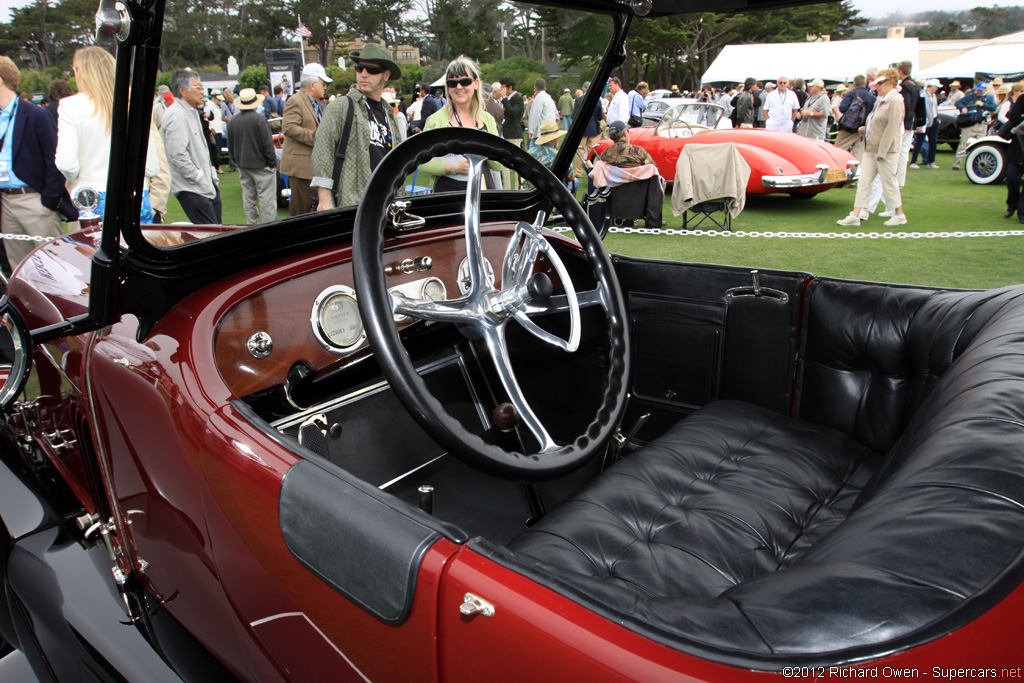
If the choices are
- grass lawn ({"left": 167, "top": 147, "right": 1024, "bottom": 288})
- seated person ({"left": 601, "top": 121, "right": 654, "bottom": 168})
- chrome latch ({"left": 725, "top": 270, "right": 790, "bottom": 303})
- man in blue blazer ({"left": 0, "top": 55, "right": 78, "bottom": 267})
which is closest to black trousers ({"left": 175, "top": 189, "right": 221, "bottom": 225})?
man in blue blazer ({"left": 0, "top": 55, "right": 78, "bottom": 267})

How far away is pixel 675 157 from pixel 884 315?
7.99 m

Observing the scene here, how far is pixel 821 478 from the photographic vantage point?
1857mm

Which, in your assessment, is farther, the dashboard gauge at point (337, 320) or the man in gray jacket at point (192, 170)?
the man in gray jacket at point (192, 170)

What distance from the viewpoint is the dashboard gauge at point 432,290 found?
185 centimetres

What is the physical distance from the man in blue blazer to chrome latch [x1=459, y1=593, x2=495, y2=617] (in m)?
4.92

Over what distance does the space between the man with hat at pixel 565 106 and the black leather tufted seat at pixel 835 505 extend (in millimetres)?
974

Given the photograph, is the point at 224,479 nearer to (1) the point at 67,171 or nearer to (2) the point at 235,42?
(2) the point at 235,42

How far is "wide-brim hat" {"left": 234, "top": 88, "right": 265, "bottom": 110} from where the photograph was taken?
171 centimetres

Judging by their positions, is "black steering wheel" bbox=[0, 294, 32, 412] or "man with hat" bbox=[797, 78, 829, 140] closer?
"black steering wheel" bbox=[0, 294, 32, 412]

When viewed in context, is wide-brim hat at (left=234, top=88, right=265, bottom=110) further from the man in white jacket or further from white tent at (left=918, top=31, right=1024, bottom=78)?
white tent at (left=918, top=31, right=1024, bottom=78)

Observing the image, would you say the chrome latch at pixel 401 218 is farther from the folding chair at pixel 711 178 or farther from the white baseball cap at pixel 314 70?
the folding chair at pixel 711 178

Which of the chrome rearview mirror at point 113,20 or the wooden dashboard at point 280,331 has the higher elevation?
the chrome rearview mirror at point 113,20

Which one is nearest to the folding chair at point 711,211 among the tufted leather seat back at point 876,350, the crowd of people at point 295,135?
the crowd of people at point 295,135

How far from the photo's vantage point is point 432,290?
1.87m
